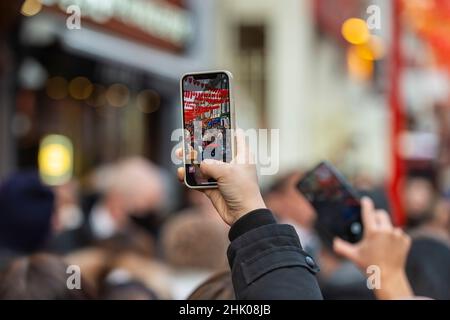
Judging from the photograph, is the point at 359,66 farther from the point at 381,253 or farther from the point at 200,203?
the point at 381,253

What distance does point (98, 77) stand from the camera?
11422 mm

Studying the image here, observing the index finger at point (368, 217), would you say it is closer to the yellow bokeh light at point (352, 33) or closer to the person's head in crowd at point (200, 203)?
the person's head in crowd at point (200, 203)

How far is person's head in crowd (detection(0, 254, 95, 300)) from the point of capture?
2443 mm

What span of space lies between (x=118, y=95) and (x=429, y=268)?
378 inches

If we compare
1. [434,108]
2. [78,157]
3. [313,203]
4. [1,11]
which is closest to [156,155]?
[78,157]

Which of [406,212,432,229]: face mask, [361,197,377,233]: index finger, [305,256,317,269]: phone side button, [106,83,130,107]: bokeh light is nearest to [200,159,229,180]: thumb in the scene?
[305,256,317,269]: phone side button

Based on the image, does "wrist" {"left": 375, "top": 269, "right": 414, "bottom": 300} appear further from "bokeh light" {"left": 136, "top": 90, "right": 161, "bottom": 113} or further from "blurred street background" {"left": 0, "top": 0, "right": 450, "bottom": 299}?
"bokeh light" {"left": 136, "top": 90, "right": 161, "bottom": 113}

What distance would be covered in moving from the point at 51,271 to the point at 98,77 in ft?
29.6

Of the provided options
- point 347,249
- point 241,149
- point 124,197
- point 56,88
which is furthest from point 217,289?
point 56,88

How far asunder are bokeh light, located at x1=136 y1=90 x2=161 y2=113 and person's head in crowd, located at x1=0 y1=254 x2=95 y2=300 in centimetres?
1050

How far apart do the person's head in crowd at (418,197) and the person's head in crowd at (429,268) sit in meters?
4.52

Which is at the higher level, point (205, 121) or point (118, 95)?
point (118, 95)

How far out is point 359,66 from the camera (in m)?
19.6

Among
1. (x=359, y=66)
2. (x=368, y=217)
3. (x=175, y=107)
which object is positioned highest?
(x=359, y=66)
